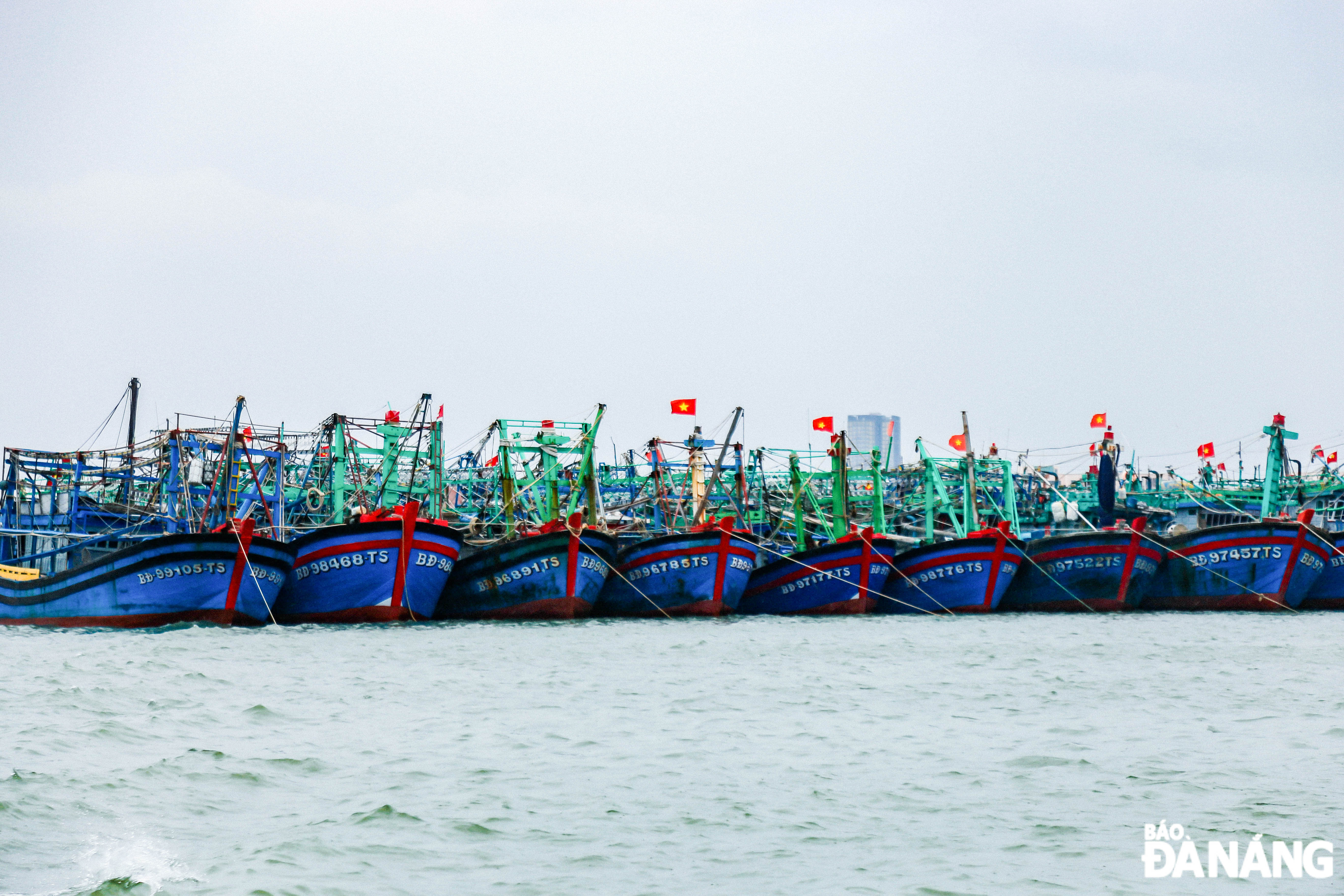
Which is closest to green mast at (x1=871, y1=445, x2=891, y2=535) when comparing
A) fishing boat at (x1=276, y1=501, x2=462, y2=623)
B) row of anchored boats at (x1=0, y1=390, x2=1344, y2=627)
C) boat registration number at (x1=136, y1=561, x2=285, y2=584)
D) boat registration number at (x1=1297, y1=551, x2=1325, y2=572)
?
row of anchored boats at (x1=0, y1=390, x2=1344, y2=627)

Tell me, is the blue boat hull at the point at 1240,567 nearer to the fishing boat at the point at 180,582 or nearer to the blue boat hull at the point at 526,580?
the blue boat hull at the point at 526,580

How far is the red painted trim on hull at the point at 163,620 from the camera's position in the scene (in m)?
31.8

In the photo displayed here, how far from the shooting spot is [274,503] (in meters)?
45.7

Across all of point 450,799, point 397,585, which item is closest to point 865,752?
point 450,799

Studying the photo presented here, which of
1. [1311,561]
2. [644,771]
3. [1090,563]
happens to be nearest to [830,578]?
[1090,563]

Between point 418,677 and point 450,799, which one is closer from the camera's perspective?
point 450,799

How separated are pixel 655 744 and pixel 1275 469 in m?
44.8

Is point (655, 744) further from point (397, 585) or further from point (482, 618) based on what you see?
point (482, 618)

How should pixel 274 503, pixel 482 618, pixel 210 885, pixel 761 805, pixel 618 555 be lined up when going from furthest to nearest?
pixel 274 503 → pixel 618 555 → pixel 482 618 → pixel 761 805 → pixel 210 885

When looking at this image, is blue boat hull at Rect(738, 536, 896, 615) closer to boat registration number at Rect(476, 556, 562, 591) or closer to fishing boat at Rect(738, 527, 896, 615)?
fishing boat at Rect(738, 527, 896, 615)

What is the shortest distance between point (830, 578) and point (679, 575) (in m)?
5.26

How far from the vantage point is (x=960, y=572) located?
137 ft

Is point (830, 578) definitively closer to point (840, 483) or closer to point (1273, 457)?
point (840, 483)

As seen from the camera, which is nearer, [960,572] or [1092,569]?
[960,572]
